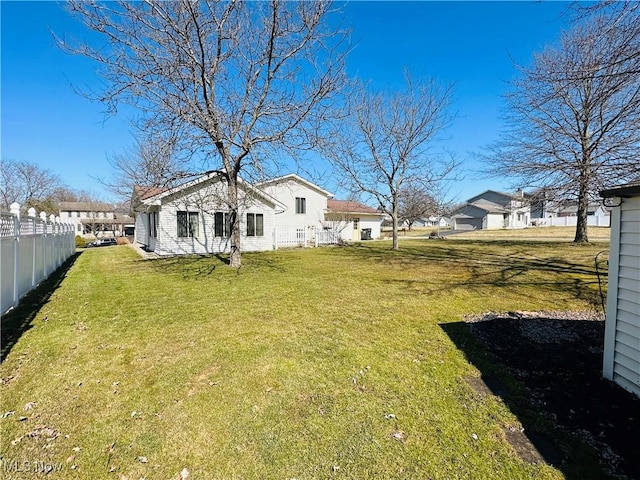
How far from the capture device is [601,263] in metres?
10.9

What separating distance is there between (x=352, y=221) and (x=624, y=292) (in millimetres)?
25387

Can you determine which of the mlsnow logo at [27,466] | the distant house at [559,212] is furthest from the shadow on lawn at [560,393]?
the distant house at [559,212]

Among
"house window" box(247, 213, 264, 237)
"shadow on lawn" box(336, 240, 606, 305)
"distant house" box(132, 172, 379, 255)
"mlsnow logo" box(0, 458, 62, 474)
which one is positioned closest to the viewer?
"mlsnow logo" box(0, 458, 62, 474)

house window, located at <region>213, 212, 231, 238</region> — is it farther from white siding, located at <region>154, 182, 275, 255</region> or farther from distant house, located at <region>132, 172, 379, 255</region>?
white siding, located at <region>154, 182, 275, 255</region>

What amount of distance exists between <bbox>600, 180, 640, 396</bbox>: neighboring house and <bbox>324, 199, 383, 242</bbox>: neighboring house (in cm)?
2180

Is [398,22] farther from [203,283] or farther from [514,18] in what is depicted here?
[203,283]

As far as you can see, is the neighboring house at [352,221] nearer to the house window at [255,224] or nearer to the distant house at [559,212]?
the house window at [255,224]

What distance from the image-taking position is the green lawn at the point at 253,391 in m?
2.25

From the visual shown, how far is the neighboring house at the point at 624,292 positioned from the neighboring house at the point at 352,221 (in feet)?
71.5

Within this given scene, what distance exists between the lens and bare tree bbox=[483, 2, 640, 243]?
5395 mm

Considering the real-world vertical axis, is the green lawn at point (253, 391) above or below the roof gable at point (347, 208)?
below

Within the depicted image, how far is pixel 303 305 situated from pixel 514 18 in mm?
10296

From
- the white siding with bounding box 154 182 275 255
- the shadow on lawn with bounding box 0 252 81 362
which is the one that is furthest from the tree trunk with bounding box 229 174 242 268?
the shadow on lawn with bounding box 0 252 81 362

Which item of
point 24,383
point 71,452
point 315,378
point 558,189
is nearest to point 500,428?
point 315,378
